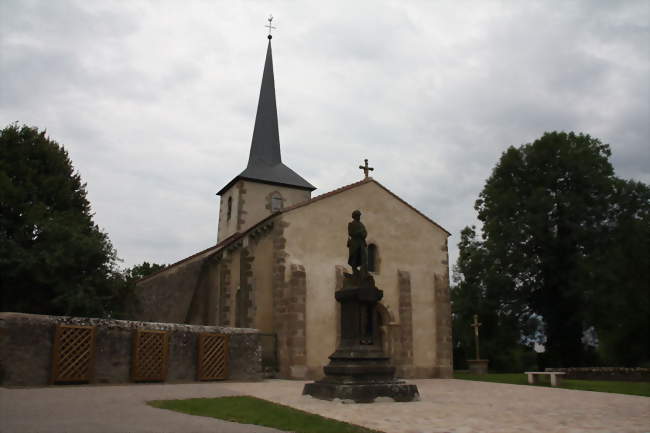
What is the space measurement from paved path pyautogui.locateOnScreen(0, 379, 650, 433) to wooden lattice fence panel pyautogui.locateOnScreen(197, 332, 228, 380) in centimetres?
237

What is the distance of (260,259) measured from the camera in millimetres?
21078

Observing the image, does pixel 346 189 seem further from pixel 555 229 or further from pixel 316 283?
pixel 555 229

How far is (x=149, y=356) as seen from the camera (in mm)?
13477

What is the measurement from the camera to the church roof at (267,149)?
3106 centimetres

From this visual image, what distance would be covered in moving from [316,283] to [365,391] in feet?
28.5

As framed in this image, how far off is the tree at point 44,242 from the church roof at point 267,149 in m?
10.3

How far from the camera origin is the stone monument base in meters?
10.5

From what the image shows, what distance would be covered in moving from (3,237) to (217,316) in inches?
365

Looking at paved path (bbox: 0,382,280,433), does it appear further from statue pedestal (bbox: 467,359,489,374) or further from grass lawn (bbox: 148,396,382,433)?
Result: statue pedestal (bbox: 467,359,489,374)

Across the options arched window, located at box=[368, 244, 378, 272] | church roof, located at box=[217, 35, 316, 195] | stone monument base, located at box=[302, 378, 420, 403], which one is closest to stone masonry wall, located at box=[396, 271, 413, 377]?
arched window, located at box=[368, 244, 378, 272]

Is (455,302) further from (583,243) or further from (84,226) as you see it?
(84,226)

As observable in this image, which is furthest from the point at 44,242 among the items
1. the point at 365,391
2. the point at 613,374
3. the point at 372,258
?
the point at 613,374

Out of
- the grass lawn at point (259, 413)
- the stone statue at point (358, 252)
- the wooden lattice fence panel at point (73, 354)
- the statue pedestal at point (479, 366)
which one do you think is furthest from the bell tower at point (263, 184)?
the grass lawn at point (259, 413)

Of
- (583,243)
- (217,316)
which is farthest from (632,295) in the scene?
(217,316)
